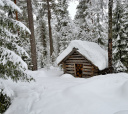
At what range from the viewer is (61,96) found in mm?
5066

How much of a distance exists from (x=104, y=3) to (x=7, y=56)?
26.7 ft

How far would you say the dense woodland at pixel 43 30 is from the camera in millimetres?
4883

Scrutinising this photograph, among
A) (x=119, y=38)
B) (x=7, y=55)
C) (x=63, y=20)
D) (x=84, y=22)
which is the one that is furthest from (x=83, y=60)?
(x=84, y=22)

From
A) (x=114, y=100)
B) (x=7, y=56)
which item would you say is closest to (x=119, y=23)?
(x=114, y=100)

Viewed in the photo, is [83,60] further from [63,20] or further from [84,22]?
[84,22]

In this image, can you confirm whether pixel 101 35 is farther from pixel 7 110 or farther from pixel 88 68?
pixel 7 110

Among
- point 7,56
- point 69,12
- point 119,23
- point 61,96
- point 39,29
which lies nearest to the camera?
point 7,56

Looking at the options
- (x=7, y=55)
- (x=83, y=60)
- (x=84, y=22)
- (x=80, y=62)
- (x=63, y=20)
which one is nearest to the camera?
(x=7, y=55)

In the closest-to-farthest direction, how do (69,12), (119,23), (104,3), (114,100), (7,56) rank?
(114,100) < (7,56) < (104,3) < (119,23) < (69,12)

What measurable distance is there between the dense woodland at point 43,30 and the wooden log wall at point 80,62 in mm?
3336

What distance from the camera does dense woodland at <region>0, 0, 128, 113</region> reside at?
4883 mm

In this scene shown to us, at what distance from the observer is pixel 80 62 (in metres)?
11.5

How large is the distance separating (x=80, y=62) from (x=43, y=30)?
659 inches

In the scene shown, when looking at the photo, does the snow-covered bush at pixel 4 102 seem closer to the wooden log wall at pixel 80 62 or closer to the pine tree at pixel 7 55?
the pine tree at pixel 7 55
